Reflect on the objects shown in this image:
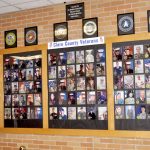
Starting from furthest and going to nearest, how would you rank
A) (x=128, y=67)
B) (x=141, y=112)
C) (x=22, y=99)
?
(x=22, y=99) < (x=128, y=67) < (x=141, y=112)

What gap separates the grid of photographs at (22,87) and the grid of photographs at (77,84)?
230 mm

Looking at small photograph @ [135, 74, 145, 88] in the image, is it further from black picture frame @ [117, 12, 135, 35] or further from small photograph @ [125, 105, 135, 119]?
black picture frame @ [117, 12, 135, 35]

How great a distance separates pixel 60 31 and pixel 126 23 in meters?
1.01

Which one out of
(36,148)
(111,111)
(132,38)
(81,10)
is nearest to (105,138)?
(111,111)

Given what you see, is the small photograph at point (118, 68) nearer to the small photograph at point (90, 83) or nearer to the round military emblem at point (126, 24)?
the small photograph at point (90, 83)

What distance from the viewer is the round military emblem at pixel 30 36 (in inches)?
178

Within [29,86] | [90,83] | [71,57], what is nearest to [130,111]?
[90,83]

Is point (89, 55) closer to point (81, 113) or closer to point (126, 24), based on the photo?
point (126, 24)

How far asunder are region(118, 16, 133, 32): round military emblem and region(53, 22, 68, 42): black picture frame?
83 cm

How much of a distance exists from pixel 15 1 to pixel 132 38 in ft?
5.76

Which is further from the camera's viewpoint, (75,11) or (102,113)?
(75,11)

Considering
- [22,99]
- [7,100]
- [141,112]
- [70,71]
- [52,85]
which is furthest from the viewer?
[7,100]

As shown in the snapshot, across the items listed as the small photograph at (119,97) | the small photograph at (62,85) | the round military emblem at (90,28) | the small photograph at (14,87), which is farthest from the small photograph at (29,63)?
the small photograph at (119,97)

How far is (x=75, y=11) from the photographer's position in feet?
14.0
